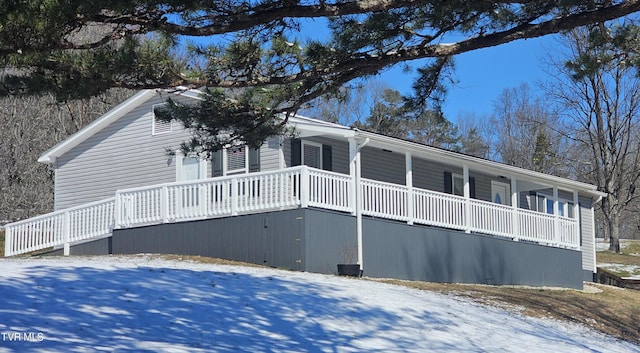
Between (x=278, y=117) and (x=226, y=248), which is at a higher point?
(x=278, y=117)

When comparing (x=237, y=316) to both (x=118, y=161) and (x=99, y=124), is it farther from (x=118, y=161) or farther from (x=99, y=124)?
(x=99, y=124)

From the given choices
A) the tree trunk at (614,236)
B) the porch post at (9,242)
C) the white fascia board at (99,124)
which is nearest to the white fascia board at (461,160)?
the white fascia board at (99,124)

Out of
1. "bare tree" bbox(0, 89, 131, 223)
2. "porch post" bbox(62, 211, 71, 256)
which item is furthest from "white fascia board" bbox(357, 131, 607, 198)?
"bare tree" bbox(0, 89, 131, 223)

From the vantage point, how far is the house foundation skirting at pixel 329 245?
63.0 ft

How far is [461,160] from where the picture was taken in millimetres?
24062

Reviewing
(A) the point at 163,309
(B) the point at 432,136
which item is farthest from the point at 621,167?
(A) the point at 163,309

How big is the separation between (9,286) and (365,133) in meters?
10.1

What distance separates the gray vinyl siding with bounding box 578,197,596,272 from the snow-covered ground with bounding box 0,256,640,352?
17272 millimetres

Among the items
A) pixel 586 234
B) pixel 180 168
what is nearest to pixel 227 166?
pixel 180 168

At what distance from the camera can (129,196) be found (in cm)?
2212

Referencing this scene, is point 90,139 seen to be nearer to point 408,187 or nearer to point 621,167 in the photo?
point 408,187

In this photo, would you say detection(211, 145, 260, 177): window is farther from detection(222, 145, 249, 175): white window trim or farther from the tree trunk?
the tree trunk

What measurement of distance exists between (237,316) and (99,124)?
15.0 m

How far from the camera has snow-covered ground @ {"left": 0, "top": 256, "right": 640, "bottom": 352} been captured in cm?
1050
